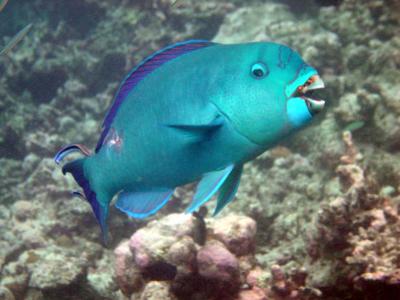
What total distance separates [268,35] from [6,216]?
6.71 meters

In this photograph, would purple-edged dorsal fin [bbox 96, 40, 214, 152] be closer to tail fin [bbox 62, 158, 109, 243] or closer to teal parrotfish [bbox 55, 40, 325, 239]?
teal parrotfish [bbox 55, 40, 325, 239]

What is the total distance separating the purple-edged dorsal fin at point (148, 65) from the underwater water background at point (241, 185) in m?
1.75

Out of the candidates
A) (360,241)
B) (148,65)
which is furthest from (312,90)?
(360,241)

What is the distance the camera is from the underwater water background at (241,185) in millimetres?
3023

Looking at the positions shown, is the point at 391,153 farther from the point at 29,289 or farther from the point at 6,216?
the point at 6,216

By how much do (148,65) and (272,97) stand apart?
0.64 metres

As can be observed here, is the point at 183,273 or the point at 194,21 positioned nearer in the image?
the point at 183,273

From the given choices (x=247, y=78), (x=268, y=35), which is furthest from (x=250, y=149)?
(x=268, y=35)

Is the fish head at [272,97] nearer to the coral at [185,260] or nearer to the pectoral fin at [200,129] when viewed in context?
the pectoral fin at [200,129]

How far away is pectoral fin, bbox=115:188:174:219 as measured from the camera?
1.64 m

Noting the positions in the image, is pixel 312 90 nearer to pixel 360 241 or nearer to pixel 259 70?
pixel 259 70

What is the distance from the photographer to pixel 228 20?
920 centimetres

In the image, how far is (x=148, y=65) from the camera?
169 cm

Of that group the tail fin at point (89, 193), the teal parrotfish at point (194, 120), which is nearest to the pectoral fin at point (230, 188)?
the teal parrotfish at point (194, 120)
